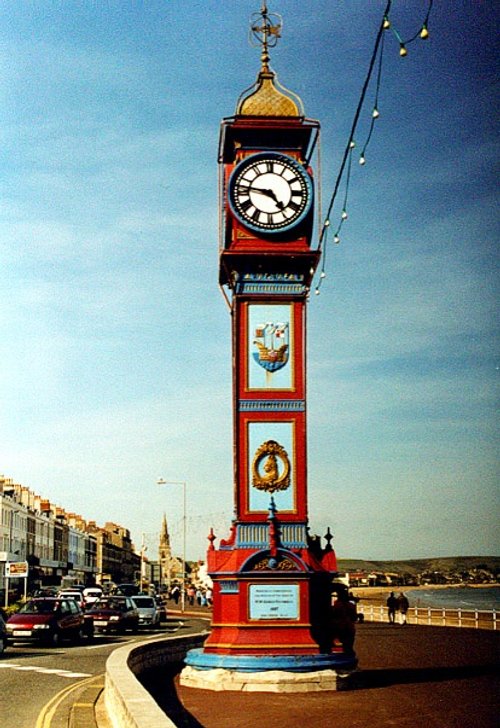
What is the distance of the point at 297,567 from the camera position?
1788cm

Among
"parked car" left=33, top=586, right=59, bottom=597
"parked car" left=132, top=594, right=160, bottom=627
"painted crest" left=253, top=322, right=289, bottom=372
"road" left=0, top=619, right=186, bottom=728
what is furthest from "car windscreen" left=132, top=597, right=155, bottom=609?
"painted crest" left=253, top=322, right=289, bottom=372

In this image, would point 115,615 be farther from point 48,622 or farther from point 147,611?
point 48,622

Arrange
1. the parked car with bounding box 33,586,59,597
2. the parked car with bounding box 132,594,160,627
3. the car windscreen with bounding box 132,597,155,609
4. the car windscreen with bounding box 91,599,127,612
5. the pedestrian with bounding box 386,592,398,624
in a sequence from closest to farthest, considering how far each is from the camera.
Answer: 1. the car windscreen with bounding box 91,599,127,612
2. the parked car with bounding box 132,594,160,627
3. the car windscreen with bounding box 132,597,155,609
4. the pedestrian with bounding box 386,592,398,624
5. the parked car with bounding box 33,586,59,597

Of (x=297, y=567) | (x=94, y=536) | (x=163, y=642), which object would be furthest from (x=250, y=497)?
(x=94, y=536)

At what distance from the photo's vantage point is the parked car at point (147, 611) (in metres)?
42.8

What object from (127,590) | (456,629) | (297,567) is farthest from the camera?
(127,590)

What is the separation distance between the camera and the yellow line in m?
14.1

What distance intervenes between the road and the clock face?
9.50 meters

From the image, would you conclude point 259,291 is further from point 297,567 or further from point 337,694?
point 337,694

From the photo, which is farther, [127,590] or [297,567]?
[127,590]

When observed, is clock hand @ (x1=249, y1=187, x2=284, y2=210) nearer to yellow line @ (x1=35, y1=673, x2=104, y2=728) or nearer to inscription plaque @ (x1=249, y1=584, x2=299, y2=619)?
inscription plaque @ (x1=249, y1=584, x2=299, y2=619)

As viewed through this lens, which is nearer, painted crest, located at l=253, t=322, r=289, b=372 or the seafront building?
painted crest, located at l=253, t=322, r=289, b=372

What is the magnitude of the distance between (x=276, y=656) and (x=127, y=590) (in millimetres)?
62856

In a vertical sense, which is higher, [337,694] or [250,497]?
[250,497]
